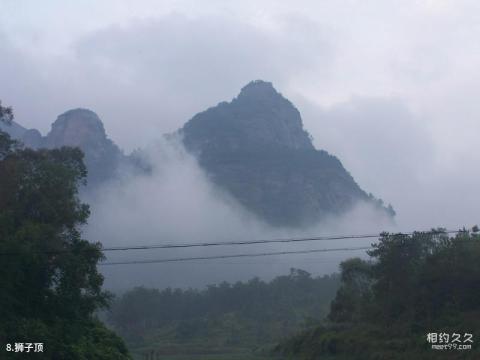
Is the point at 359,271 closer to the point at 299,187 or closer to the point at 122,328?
the point at 122,328

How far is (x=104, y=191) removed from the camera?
102062 millimetres

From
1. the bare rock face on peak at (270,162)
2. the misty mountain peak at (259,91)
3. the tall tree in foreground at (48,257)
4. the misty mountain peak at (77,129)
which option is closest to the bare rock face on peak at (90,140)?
the misty mountain peak at (77,129)

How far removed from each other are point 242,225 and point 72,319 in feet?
241

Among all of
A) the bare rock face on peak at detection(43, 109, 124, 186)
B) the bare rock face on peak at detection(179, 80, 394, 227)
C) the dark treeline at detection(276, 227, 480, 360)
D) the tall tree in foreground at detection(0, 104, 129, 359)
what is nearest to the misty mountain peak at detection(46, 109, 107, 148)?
the bare rock face on peak at detection(43, 109, 124, 186)

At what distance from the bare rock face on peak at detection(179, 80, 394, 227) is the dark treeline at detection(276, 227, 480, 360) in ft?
223

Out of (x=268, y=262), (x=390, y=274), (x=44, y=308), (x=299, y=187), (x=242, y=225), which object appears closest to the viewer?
(x=44, y=308)

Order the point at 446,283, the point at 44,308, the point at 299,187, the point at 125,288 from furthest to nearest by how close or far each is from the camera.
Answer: the point at 299,187 → the point at 125,288 → the point at 446,283 → the point at 44,308

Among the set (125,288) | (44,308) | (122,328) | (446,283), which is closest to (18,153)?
(44,308)

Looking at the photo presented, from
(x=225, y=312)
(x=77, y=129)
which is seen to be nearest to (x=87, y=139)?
(x=77, y=129)

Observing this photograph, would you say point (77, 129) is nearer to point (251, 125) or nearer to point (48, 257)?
point (251, 125)

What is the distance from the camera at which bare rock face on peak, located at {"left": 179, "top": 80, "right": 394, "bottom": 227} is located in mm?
106463

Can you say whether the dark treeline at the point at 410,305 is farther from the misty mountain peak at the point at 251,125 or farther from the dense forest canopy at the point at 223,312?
the misty mountain peak at the point at 251,125

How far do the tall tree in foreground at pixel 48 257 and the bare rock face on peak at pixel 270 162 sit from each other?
7725 cm

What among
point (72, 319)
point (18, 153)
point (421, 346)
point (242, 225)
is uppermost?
point (242, 225)
